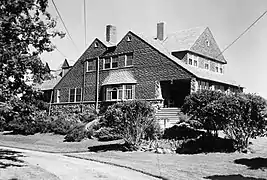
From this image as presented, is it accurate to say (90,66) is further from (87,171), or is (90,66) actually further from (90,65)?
(87,171)

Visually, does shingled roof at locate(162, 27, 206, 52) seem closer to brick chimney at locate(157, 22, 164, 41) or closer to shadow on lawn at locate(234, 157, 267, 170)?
brick chimney at locate(157, 22, 164, 41)

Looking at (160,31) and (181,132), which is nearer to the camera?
(181,132)

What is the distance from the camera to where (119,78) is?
33.7m

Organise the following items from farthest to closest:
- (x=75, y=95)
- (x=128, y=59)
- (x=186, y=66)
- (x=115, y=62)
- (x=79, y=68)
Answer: (x=79, y=68)
(x=75, y=95)
(x=115, y=62)
(x=128, y=59)
(x=186, y=66)

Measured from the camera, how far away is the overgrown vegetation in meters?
17.0

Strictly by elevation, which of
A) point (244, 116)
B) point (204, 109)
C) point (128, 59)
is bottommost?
point (244, 116)

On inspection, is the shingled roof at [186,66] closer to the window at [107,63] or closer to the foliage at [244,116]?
the window at [107,63]

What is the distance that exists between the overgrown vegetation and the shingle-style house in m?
9.64

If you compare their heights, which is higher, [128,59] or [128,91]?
[128,59]

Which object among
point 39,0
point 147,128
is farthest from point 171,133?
point 39,0

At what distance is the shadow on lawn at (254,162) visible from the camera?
44.5 ft

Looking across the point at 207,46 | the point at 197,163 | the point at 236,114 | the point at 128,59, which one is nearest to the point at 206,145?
the point at 236,114

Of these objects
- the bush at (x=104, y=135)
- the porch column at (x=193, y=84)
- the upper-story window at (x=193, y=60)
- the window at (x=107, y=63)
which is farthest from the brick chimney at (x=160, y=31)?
the bush at (x=104, y=135)

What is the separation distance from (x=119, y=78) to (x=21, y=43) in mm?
21455
